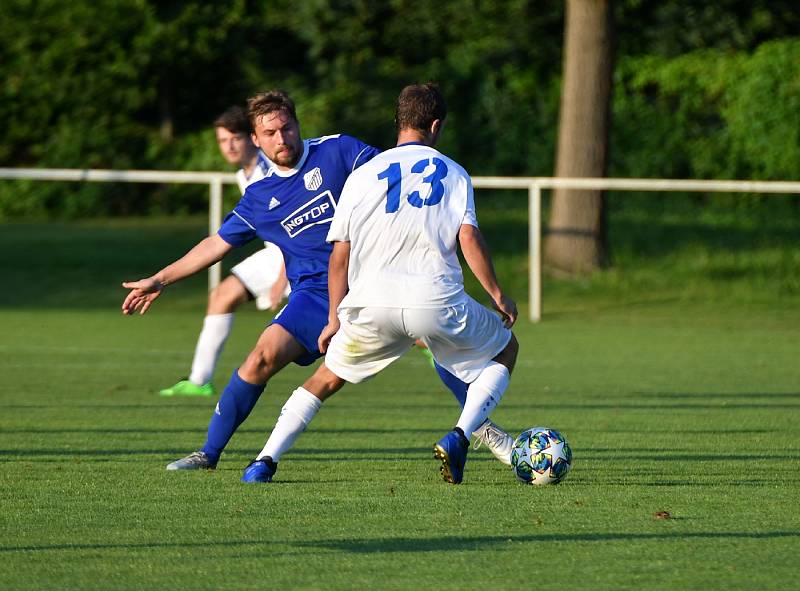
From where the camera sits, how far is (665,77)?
25.0m

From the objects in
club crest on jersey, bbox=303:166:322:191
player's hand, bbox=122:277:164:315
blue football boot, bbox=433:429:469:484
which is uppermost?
club crest on jersey, bbox=303:166:322:191

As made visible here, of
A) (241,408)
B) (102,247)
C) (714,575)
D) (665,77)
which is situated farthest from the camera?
(665,77)

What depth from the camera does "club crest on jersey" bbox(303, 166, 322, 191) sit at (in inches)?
282

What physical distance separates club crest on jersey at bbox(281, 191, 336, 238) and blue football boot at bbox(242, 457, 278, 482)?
1.17 m

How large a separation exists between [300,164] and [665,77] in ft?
61.3

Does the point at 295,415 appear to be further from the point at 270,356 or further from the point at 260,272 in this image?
the point at 260,272

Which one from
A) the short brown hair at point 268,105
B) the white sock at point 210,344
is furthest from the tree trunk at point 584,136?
the short brown hair at point 268,105

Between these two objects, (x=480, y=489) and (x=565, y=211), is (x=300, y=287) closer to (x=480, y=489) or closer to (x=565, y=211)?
(x=480, y=489)

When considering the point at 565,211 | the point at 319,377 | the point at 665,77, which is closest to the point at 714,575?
the point at 319,377

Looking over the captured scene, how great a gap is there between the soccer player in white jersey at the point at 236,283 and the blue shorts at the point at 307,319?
2604 millimetres

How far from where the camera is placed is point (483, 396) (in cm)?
664

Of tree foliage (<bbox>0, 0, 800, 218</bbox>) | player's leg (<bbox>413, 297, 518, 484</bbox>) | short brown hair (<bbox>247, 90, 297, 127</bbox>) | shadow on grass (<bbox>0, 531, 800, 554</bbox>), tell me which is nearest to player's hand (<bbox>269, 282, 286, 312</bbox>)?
short brown hair (<bbox>247, 90, 297, 127</bbox>)

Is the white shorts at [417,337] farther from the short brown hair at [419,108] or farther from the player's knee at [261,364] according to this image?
the short brown hair at [419,108]

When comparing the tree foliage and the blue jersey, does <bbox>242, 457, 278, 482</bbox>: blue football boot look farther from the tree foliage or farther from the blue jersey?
the tree foliage
